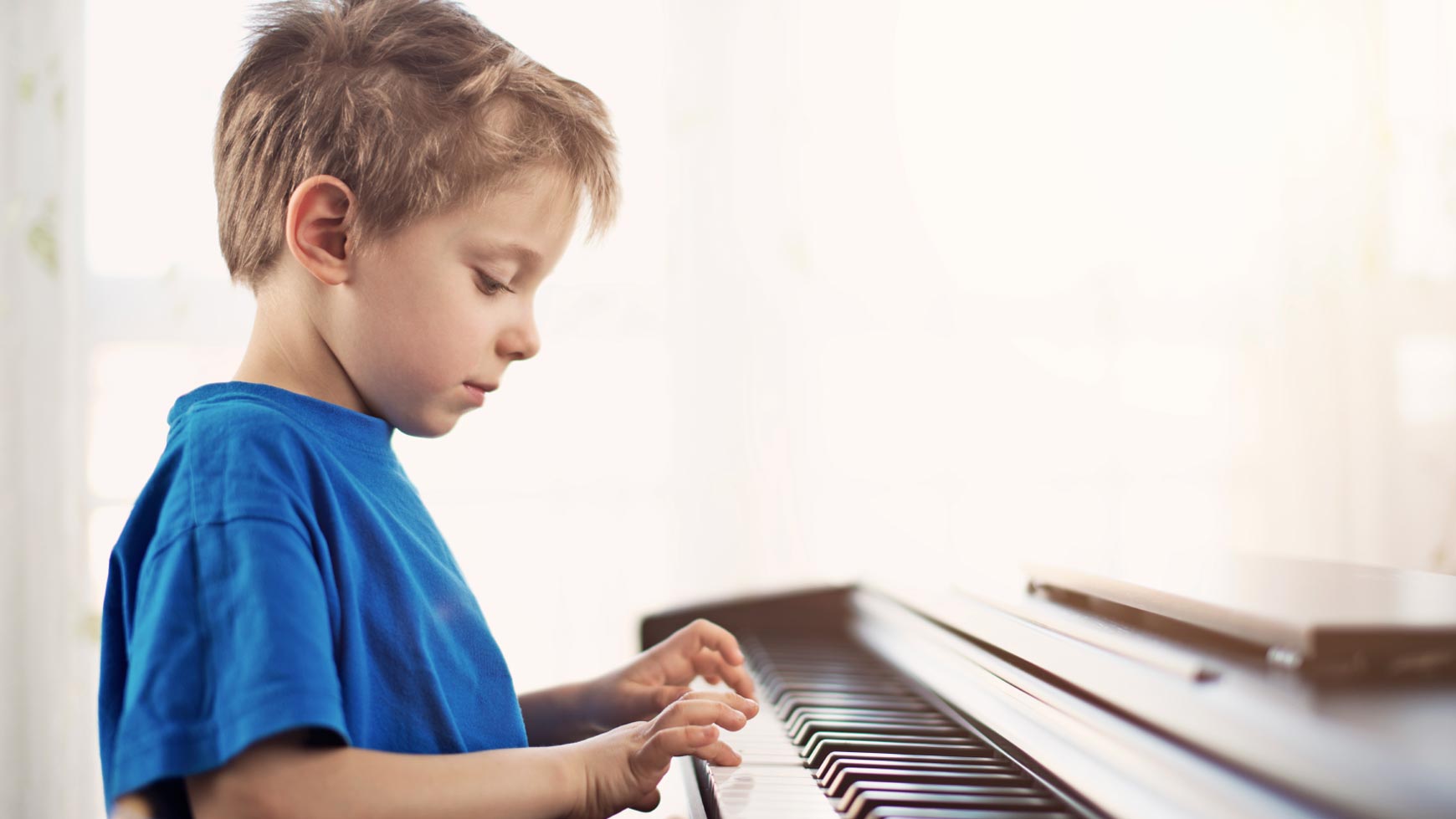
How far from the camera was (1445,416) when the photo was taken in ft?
7.22

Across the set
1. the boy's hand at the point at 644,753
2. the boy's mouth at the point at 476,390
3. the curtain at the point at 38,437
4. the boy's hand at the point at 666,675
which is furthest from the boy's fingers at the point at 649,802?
the curtain at the point at 38,437

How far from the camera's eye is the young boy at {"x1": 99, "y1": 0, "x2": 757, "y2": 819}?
570 mm

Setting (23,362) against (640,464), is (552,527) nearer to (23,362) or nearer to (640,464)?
(640,464)

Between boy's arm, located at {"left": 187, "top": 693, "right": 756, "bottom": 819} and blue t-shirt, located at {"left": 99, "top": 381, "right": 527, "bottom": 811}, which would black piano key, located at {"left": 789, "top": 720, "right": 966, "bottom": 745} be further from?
blue t-shirt, located at {"left": 99, "top": 381, "right": 527, "bottom": 811}

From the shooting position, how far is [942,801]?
582 millimetres

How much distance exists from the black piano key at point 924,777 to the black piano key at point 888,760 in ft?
0.04

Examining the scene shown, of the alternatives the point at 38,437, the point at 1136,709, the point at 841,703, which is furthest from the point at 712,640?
the point at 38,437

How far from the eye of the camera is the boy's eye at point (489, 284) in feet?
2.49

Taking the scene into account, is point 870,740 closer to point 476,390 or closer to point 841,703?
point 841,703

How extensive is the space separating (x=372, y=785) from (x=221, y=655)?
0.36 feet

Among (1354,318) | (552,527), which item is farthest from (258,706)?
(1354,318)

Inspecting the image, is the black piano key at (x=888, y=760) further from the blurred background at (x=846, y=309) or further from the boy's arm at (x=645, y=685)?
the blurred background at (x=846, y=309)

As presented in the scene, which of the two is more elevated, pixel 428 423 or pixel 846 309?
pixel 846 309

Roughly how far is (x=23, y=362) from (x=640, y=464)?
112cm
